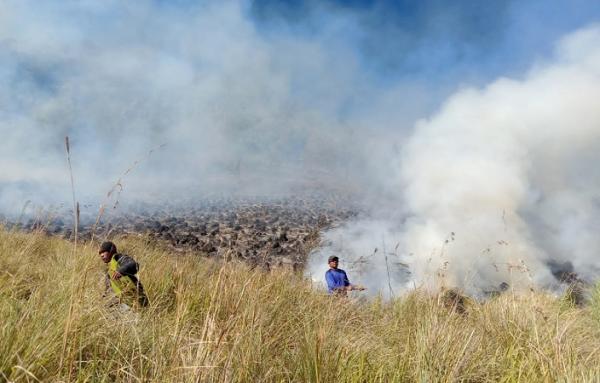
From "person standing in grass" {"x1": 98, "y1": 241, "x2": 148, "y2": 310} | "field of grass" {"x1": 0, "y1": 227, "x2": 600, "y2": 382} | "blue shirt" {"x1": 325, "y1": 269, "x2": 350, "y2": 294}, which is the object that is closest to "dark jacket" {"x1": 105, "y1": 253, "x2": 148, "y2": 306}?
"person standing in grass" {"x1": 98, "y1": 241, "x2": 148, "y2": 310}

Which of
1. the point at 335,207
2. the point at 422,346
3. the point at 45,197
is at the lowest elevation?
the point at 422,346

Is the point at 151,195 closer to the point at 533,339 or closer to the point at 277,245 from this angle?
the point at 277,245

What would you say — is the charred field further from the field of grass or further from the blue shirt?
the field of grass

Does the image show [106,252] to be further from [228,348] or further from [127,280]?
[228,348]

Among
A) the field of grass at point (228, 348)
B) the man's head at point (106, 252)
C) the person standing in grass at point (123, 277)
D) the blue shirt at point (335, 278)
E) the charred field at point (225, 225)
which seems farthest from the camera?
the charred field at point (225, 225)

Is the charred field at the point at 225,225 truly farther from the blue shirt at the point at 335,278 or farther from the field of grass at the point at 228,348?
the field of grass at the point at 228,348

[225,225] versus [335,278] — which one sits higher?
[225,225]

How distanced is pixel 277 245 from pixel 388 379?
49.0 feet

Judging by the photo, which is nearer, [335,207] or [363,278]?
[363,278]

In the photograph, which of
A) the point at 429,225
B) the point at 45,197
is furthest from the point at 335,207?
the point at 45,197

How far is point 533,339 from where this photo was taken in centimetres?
341

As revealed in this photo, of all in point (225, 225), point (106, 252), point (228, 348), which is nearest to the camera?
point (228, 348)

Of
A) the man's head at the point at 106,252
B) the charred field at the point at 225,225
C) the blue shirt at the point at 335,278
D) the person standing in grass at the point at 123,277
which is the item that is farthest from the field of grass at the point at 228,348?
the charred field at the point at 225,225

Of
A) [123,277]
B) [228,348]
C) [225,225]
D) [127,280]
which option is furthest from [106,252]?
[225,225]
